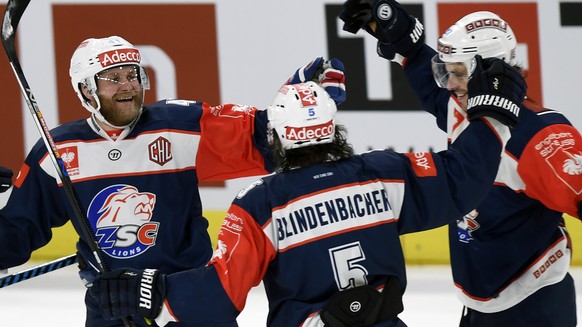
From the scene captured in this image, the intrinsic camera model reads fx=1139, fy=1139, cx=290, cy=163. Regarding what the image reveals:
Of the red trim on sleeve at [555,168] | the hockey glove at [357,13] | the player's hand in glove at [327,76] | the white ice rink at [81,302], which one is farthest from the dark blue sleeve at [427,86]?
the white ice rink at [81,302]

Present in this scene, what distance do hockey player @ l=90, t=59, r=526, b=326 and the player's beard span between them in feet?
2.51

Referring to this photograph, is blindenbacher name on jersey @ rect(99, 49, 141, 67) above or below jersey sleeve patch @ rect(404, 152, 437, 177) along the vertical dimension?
above

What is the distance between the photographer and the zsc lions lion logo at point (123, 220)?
3.50m

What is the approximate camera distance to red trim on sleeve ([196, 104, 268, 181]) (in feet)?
11.9

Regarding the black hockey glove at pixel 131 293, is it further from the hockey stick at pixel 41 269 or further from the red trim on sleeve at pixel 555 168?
the red trim on sleeve at pixel 555 168

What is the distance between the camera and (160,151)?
3549 mm

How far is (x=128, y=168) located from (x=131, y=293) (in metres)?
0.79

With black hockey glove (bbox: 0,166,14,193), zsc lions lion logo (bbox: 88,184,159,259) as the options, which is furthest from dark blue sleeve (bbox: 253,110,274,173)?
black hockey glove (bbox: 0,166,14,193)

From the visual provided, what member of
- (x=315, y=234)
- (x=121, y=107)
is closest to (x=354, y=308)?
(x=315, y=234)

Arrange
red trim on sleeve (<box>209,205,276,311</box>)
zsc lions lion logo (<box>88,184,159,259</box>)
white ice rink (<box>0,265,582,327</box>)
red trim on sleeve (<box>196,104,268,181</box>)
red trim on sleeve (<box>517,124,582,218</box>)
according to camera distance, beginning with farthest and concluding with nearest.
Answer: white ice rink (<box>0,265,582,327</box>), red trim on sleeve (<box>196,104,268,181</box>), zsc lions lion logo (<box>88,184,159,259</box>), red trim on sleeve (<box>517,124,582,218</box>), red trim on sleeve (<box>209,205,276,311</box>)

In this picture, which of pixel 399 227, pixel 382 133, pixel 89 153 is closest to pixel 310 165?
pixel 399 227

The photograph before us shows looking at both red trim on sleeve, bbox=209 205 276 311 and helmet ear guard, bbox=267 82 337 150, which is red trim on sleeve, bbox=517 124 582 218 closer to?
helmet ear guard, bbox=267 82 337 150

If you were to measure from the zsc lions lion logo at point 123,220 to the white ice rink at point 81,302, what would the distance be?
1.66m

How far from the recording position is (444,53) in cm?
344
